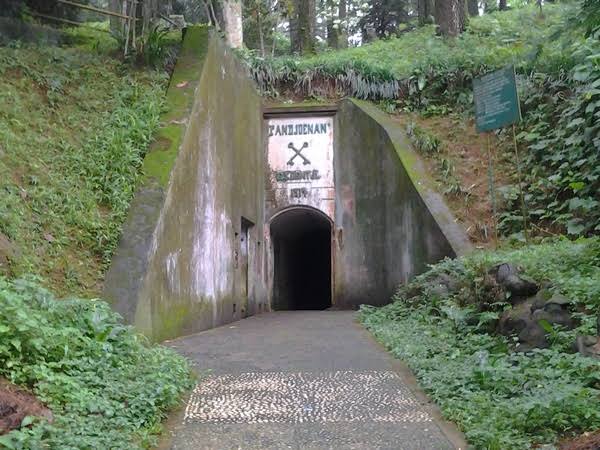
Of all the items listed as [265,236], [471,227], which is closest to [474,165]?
[471,227]

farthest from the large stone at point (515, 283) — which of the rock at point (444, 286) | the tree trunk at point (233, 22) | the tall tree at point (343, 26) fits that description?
the tall tree at point (343, 26)

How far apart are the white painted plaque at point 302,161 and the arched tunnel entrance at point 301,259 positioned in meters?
0.30

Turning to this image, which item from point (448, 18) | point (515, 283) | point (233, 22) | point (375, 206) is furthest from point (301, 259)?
point (515, 283)

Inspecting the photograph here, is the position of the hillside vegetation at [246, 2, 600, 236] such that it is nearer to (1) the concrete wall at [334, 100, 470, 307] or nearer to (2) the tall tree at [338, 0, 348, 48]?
(1) the concrete wall at [334, 100, 470, 307]

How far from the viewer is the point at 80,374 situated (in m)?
3.73

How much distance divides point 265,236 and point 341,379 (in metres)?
8.61

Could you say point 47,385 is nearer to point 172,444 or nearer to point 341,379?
point 172,444

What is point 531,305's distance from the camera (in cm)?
524

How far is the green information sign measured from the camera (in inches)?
328

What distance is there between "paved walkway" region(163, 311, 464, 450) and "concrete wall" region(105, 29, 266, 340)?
29.8 inches

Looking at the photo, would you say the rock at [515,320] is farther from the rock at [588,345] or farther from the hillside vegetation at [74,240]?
the hillside vegetation at [74,240]

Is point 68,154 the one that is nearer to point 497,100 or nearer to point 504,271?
point 504,271

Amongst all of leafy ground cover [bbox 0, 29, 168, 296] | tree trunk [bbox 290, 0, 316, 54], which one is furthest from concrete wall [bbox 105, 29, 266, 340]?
tree trunk [bbox 290, 0, 316, 54]

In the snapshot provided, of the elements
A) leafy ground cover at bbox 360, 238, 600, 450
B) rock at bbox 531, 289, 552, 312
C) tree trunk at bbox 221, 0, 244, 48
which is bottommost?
leafy ground cover at bbox 360, 238, 600, 450
